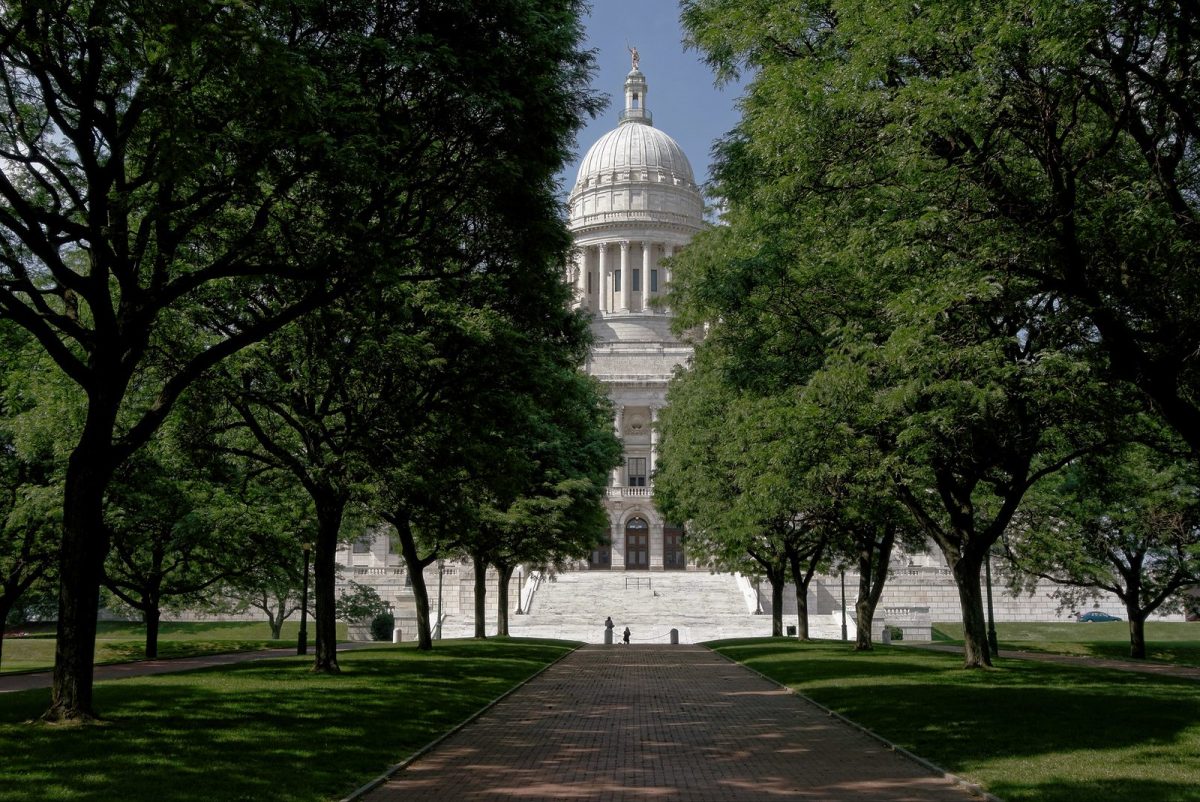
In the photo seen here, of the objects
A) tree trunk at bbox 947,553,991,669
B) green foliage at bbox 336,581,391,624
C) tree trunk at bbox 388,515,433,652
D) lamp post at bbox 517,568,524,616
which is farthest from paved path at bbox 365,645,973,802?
lamp post at bbox 517,568,524,616

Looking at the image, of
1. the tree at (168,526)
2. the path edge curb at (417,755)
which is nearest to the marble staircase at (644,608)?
the tree at (168,526)

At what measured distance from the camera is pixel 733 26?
1870 cm

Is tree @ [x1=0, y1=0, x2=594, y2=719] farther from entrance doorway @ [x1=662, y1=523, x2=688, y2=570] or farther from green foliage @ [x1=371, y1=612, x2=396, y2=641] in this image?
entrance doorway @ [x1=662, y1=523, x2=688, y2=570]

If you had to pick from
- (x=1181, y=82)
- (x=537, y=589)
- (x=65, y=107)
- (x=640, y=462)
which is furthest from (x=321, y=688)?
(x=640, y=462)

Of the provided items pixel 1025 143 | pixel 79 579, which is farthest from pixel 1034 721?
pixel 79 579

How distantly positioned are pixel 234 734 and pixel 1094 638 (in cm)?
5060

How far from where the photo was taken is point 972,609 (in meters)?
25.5

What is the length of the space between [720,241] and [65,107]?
16463 mm

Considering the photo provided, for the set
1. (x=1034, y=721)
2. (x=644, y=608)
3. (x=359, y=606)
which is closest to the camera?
(x=1034, y=721)

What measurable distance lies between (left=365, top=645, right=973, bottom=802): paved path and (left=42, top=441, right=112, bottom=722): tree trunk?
5.01 meters

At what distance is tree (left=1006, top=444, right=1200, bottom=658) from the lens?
36.7 meters

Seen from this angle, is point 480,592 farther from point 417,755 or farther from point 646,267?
point 646,267

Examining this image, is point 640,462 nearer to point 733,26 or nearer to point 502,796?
point 733,26

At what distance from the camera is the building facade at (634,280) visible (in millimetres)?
90062
